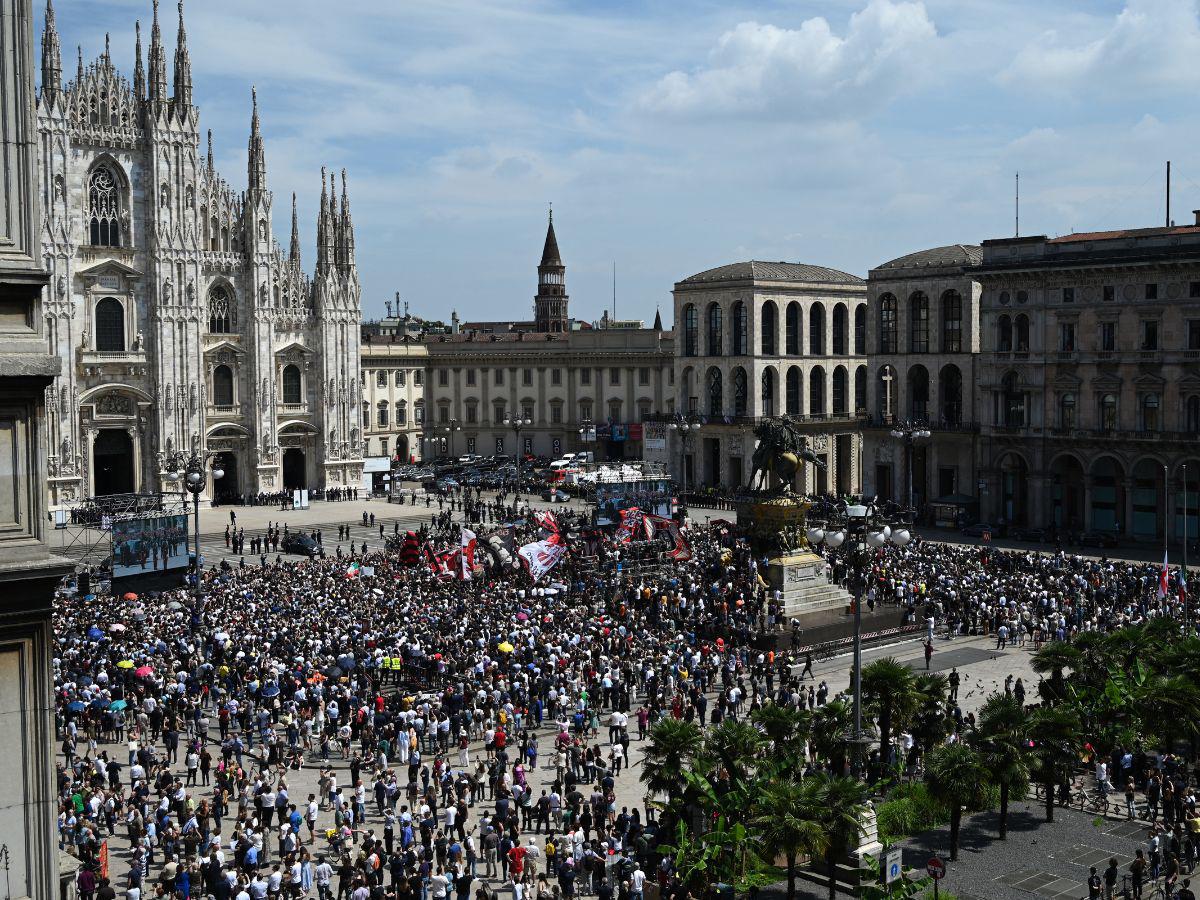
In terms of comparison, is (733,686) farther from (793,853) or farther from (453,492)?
(453,492)

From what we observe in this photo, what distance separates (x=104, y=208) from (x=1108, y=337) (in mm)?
52201

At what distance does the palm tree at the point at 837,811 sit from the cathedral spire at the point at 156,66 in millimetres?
61786

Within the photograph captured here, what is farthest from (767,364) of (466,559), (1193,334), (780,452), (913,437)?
(466,559)

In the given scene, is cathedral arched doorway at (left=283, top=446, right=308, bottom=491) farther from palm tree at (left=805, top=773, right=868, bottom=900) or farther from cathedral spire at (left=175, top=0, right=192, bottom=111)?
palm tree at (left=805, top=773, right=868, bottom=900)

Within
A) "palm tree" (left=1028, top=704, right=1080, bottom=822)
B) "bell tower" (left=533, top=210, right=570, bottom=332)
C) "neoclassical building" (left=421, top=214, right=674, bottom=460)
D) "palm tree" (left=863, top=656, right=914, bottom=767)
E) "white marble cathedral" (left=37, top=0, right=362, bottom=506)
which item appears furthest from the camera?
"bell tower" (left=533, top=210, right=570, bottom=332)

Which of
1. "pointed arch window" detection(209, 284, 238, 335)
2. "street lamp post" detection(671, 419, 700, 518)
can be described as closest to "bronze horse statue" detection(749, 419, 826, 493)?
"street lamp post" detection(671, 419, 700, 518)

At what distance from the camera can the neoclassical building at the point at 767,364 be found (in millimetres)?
80000

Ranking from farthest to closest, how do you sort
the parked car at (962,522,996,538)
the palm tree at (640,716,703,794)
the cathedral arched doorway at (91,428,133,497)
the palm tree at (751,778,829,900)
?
1. the cathedral arched doorway at (91,428,133,497)
2. the parked car at (962,522,996,538)
3. the palm tree at (640,716,703,794)
4. the palm tree at (751,778,829,900)

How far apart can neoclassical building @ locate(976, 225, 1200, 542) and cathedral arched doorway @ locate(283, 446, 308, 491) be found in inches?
1616

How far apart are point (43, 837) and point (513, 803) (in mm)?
15185

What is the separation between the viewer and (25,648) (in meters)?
10.5

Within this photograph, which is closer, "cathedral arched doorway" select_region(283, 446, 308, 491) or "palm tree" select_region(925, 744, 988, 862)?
"palm tree" select_region(925, 744, 988, 862)

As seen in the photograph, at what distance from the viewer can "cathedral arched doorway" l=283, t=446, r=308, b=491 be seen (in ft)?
259

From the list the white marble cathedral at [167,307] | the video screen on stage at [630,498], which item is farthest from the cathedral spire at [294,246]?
the video screen on stage at [630,498]
